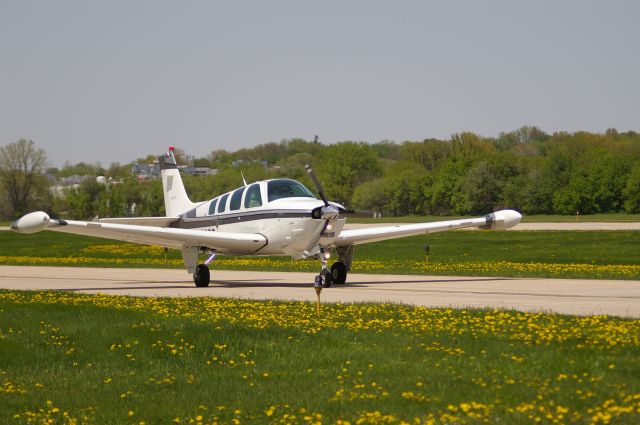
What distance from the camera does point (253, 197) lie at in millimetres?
28594

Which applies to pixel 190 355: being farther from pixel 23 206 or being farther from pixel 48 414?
pixel 23 206

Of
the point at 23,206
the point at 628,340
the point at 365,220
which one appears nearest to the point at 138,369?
the point at 628,340

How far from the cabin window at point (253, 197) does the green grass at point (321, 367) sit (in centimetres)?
904

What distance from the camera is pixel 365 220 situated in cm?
10588

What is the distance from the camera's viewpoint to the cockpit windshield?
2814 centimetres

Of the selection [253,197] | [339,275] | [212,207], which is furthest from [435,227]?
[212,207]

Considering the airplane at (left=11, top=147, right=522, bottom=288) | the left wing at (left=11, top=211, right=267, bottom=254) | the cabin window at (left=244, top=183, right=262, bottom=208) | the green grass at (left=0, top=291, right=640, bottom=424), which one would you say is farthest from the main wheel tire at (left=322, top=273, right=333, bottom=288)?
the green grass at (left=0, top=291, right=640, bottom=424)

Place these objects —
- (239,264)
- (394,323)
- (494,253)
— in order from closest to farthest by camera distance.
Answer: (394,323), (239,264), (494,253)

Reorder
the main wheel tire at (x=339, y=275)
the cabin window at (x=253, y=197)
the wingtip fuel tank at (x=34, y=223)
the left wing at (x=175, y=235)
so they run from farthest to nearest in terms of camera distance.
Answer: the main wheel tire at (x=339, y=275) < the cabin window at (x=253, y=197) < the left wing at (x=175, y=235) < the wingtip fuel tank at (x=34, y=223)

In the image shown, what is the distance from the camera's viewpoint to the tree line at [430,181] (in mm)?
103562

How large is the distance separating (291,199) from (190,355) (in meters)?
13.0

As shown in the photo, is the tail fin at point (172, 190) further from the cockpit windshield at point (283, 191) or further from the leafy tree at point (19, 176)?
the leafy tree at point (19, 176)

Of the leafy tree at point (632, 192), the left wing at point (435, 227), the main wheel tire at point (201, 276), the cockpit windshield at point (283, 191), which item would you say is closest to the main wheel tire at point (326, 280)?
the left wing at point (435, 227)

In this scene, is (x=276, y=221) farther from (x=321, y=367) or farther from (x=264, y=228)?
(x=321, y=367)
